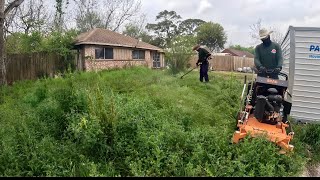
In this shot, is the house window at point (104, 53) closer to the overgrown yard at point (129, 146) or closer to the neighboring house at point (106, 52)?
the neighboring house at point (106, 52)

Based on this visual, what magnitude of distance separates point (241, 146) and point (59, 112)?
12.3 feet

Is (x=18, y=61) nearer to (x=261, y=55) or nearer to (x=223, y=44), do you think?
(x=261, y=55)

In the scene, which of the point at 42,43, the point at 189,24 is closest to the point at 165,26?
the point at 189,24

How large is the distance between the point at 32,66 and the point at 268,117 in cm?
1285

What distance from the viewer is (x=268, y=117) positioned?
5.23 metres

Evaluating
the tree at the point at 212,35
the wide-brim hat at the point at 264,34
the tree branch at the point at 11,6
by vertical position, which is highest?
the tree at the point at 212,35

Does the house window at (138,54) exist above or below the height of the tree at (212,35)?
below

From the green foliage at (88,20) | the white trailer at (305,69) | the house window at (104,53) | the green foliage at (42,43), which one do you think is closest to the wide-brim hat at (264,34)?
the white trailer at (305,69)

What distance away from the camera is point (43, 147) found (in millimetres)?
4633

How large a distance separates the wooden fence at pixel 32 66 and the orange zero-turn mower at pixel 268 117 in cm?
1215

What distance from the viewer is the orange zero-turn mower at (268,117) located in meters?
4.78

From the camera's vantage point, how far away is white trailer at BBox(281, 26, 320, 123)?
6.52m

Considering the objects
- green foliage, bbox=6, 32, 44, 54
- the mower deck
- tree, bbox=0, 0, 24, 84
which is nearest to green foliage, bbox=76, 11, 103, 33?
green foliage, bbox=6, 32, 44, 54

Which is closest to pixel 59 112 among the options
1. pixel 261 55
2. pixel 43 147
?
pixel 43 147
